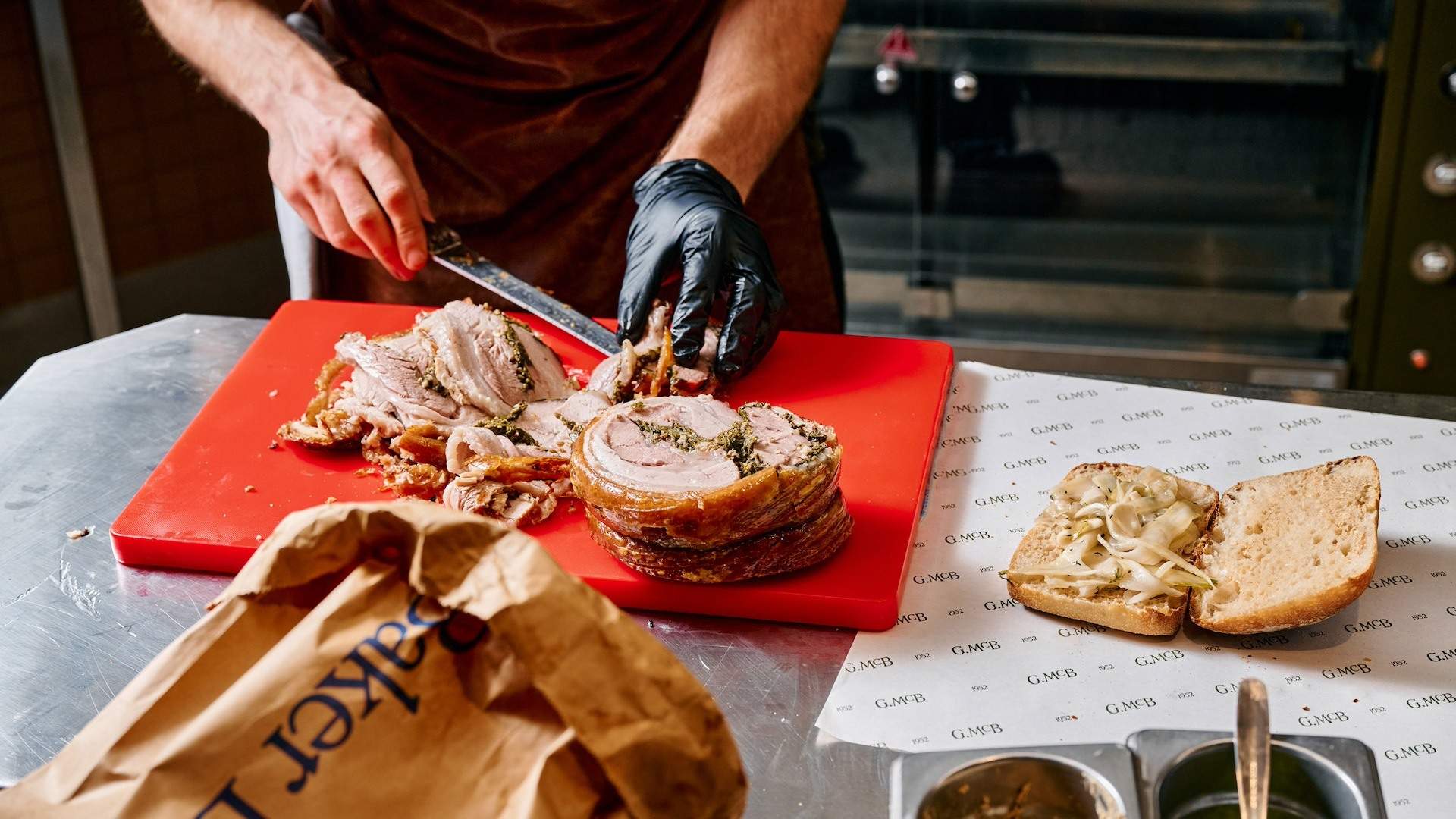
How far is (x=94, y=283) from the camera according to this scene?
5.32 m

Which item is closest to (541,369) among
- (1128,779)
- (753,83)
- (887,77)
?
(753,83)

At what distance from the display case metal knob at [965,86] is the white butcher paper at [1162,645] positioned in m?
2.22

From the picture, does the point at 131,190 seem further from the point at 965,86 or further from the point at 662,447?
the point at 662,447

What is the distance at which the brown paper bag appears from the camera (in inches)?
48.1

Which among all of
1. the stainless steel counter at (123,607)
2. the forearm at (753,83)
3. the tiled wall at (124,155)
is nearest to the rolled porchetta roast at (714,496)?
the stainless steel counter at (123,607)

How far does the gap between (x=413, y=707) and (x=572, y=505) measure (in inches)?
33.9

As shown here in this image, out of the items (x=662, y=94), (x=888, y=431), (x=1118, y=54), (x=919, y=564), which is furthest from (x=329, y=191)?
(x=1118, y=54)

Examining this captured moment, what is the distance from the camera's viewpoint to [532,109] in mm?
2930

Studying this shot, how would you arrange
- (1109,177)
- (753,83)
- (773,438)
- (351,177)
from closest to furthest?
(773,438)
(351,177)
(753,83)
(1109,177)

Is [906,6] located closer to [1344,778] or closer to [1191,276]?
[1191,276]

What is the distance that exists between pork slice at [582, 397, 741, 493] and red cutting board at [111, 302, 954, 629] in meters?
0.15

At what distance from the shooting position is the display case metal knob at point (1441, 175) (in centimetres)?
385

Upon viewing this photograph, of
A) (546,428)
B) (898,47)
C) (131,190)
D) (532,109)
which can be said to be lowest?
(131,190)

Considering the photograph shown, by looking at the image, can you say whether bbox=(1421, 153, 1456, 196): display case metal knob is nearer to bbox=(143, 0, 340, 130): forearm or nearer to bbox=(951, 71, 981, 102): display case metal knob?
bbox=(951, 71, 981, 102): display case metal knob
